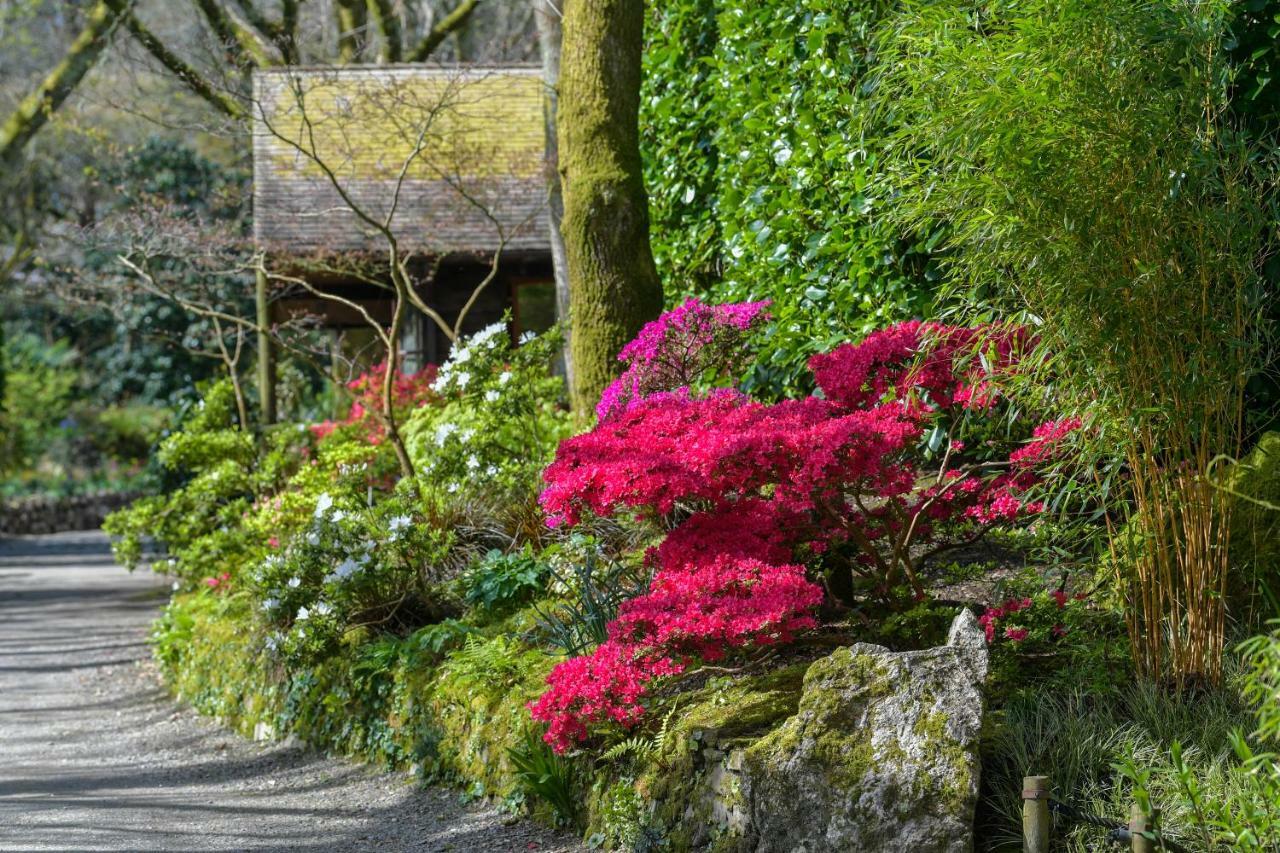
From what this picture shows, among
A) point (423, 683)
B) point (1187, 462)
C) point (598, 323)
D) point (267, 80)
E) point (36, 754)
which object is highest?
point (267, 80)

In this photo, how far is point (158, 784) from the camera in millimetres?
7105

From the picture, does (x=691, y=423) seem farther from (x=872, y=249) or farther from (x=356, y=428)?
(x=356, y=428)

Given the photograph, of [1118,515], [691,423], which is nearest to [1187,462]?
[1118,515]

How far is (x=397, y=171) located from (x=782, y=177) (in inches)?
333

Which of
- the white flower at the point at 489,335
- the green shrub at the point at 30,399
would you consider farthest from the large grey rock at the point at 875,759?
the green shrub at the point at 30,399

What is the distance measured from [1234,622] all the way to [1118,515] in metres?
1.03

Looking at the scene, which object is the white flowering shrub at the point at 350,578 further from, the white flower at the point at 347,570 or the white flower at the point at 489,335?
the white flower at the point at 489,335

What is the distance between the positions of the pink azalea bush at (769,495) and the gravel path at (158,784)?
3.04 feet

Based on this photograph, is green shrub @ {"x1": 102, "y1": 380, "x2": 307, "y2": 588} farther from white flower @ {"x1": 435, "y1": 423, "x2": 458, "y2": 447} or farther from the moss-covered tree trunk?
the moss-covered tree trunk

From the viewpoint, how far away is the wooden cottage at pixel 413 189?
13.8 meters

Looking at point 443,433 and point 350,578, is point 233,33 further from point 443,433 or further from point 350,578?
point 350,578

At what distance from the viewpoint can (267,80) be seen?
49.6ft

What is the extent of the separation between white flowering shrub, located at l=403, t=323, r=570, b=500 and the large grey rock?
3.80 meters

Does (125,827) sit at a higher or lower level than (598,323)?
lower
